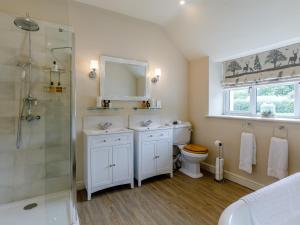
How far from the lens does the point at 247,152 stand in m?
2.58

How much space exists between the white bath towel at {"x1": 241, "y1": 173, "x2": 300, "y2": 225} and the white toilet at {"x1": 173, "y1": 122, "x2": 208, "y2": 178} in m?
1.56

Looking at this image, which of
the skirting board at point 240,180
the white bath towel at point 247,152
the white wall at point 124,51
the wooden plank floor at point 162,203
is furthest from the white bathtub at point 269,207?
the white wall at point 124,51

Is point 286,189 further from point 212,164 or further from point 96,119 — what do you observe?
point 96,119

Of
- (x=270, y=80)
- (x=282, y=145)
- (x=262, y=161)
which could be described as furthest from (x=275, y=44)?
(x=262, y=161)

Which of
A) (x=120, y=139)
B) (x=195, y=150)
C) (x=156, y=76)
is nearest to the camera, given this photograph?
(x=120, y=139)

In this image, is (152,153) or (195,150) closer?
(152,153)

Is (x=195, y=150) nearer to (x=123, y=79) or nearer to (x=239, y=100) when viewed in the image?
(x=239, y=100)

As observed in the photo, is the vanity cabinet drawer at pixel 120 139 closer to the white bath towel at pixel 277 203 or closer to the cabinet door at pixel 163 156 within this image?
the cabinet door at pixel 163 156

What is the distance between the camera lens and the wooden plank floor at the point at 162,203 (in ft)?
6.33

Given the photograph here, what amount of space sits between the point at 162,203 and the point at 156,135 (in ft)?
3.24

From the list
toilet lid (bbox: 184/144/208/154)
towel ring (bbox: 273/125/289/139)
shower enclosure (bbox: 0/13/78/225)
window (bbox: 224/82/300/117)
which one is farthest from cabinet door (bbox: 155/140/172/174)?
towel ring (bbox: 273/125/289/139)

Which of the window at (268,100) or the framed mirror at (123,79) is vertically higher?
the framed mirror at (123,79)

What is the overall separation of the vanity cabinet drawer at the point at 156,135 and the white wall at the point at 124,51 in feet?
1.68

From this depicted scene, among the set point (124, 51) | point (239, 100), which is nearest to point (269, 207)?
point (239, 100)
